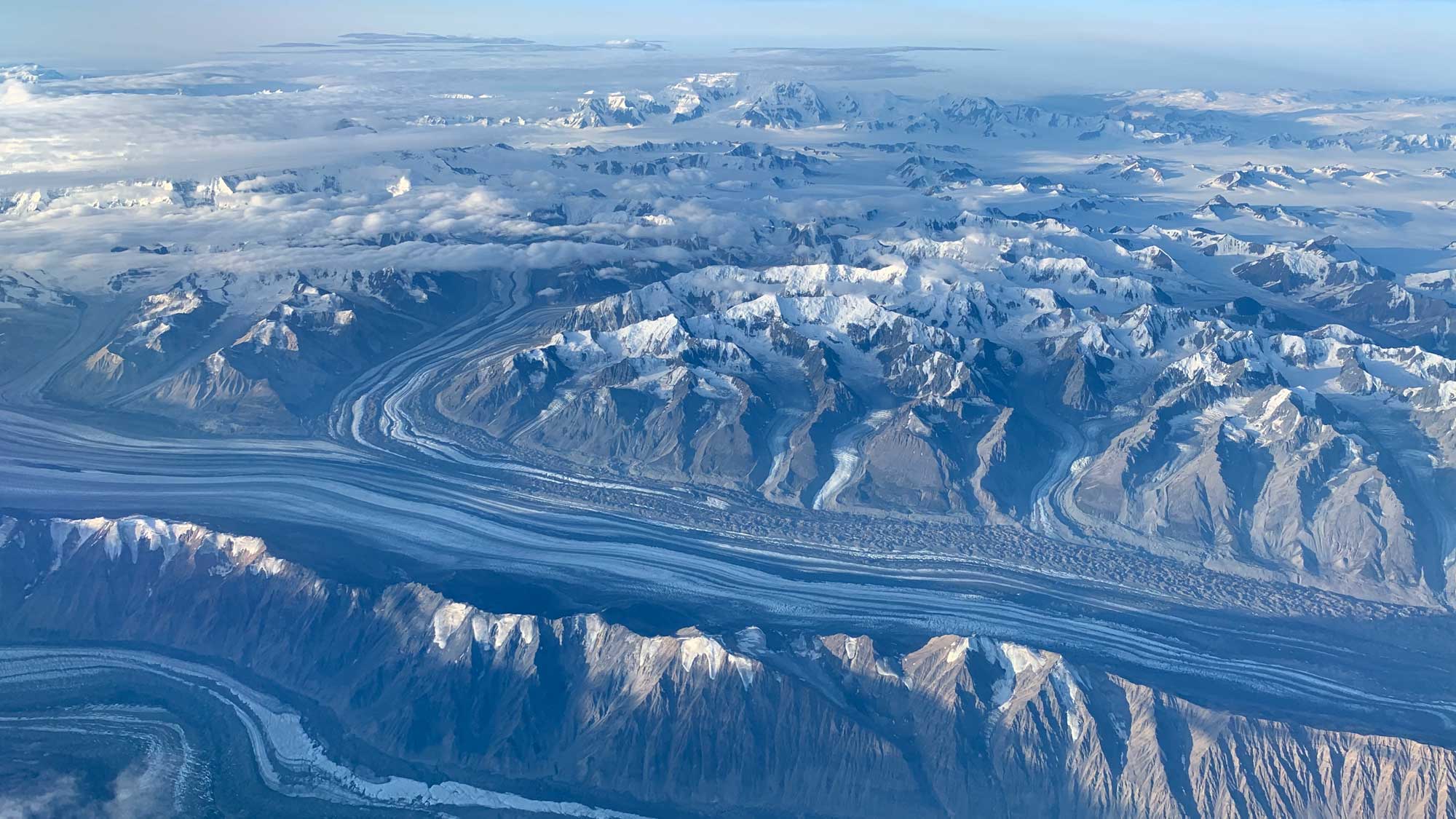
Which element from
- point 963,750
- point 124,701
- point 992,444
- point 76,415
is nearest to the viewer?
point 963,750

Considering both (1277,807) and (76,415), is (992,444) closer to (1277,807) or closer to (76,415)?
(1277,807)

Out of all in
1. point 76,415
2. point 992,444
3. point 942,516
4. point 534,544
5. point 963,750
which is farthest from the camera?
point 76,415

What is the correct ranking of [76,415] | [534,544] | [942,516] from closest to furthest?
[534,544], [942,516], [76,415]

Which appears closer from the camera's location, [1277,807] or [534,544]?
[1277,807]

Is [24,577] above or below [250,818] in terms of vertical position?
above

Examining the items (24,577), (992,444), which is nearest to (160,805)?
(24,577)

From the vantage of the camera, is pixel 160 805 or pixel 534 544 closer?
pixel 160 805

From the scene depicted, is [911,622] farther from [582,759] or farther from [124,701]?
[124,701]

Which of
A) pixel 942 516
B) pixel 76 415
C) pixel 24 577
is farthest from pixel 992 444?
pixel 76 415

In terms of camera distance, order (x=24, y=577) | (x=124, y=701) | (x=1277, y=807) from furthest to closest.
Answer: (x=24, y=577), (x=124, y=701), (x=1277, y=807)
